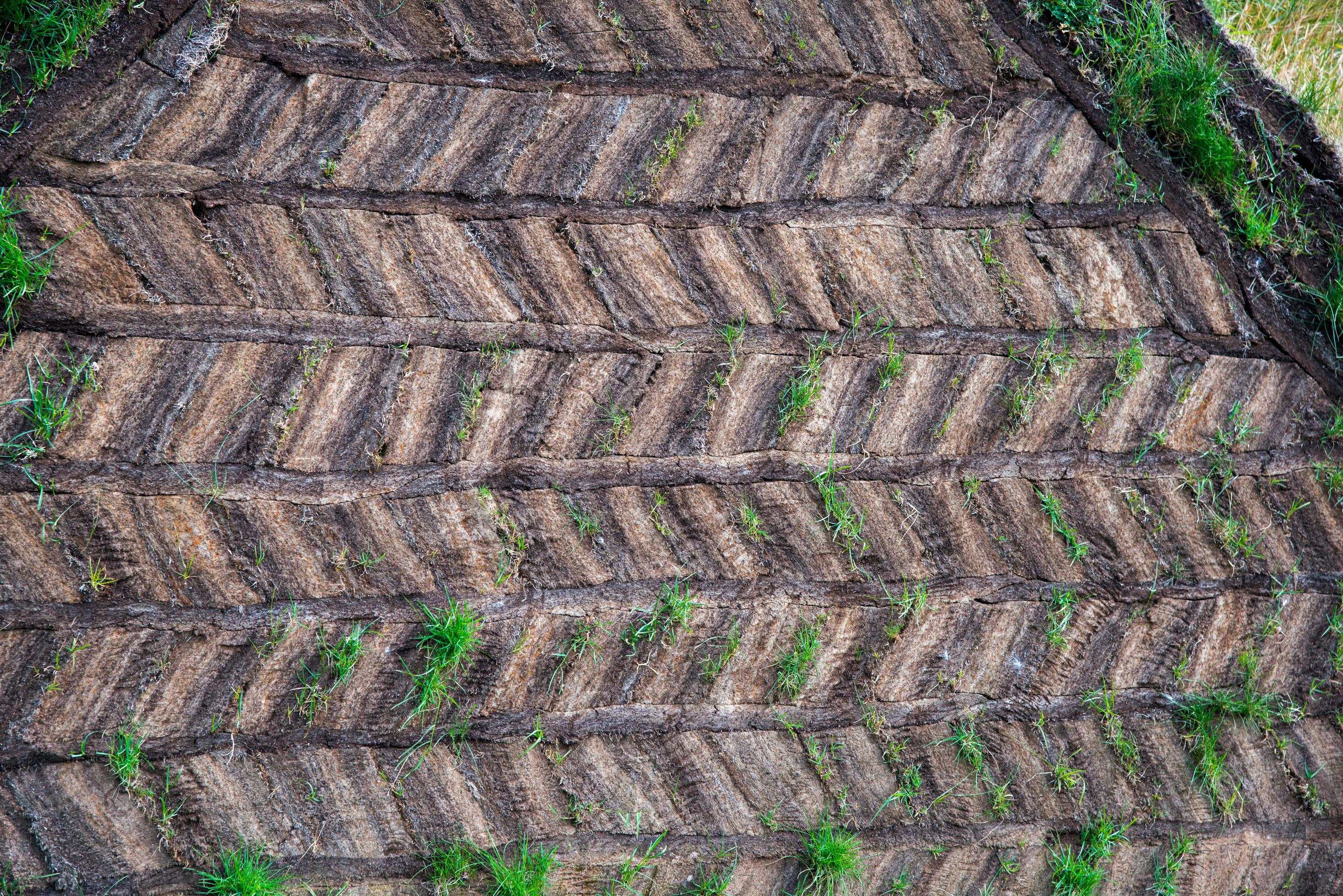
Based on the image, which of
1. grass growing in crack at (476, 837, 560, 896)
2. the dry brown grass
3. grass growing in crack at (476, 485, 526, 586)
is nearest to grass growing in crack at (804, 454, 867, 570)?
grass growing in crack at (476, 485, 526, 586)

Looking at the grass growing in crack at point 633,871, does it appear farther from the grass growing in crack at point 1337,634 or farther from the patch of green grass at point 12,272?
the grass growing in crack at point 1337,634

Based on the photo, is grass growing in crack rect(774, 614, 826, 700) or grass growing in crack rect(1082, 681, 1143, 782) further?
grass growing in crack rect(1082, 681, 1143, 782)

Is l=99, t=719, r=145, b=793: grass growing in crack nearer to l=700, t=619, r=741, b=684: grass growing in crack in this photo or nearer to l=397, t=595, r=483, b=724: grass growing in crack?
l=397, t=595, r=483, b=724: grass growing in crack

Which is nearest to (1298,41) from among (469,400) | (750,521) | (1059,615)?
(1059,615)

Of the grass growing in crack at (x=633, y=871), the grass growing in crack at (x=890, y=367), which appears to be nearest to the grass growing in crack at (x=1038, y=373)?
the grass growing in crack at (x=890, y=367)

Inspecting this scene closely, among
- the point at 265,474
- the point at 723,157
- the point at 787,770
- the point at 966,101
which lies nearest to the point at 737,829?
the point at 787,770

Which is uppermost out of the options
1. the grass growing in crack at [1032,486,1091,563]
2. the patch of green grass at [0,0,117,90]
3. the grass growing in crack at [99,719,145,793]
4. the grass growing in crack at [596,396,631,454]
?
the patch of green grass at [0,0,117,90]

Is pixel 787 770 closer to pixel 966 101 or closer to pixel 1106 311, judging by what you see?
pixel 1106 311
